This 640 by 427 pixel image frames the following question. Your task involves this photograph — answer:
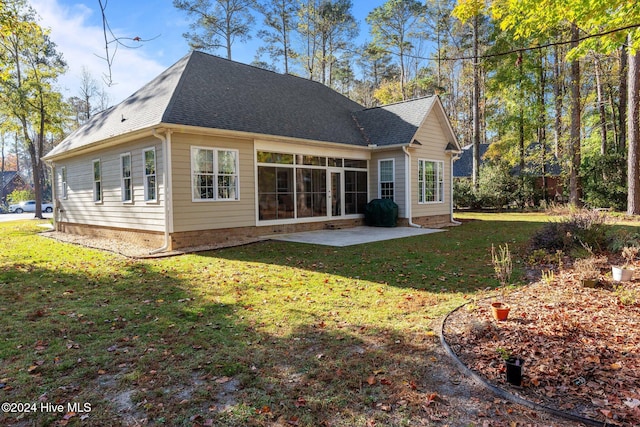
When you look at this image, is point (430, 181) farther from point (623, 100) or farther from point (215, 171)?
point (623, 100)

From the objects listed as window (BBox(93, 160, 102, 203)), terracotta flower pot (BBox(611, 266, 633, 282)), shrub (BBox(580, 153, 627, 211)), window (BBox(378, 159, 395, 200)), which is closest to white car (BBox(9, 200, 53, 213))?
window (BBox(93, 160, 102, 203))

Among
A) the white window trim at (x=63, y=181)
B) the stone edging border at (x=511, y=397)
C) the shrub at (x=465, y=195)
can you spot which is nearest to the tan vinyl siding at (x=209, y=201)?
the stone edging border at (x=511, y=397)

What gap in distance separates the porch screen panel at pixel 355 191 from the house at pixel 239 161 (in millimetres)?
64

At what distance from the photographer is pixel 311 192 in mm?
13258

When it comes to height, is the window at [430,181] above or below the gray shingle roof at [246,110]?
below

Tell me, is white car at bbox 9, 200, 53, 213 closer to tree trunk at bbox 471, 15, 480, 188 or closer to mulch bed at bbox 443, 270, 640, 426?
tree trunk at bbox 471, 15, 480, 188

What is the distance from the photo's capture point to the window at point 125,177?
11.3 metres

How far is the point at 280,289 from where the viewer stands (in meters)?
5.90

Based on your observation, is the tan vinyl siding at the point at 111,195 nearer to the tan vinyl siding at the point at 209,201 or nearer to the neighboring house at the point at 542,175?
the tan vinyl siding at the point at 209,201

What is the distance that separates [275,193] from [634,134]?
14861 millimetres

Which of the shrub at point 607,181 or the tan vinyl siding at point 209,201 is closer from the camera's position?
the tan vinyl siding at point 209,201

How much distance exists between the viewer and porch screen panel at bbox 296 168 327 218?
42.4 ft

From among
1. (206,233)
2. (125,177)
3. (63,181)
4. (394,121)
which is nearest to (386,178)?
(394,121)

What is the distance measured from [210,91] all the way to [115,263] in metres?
6.11
